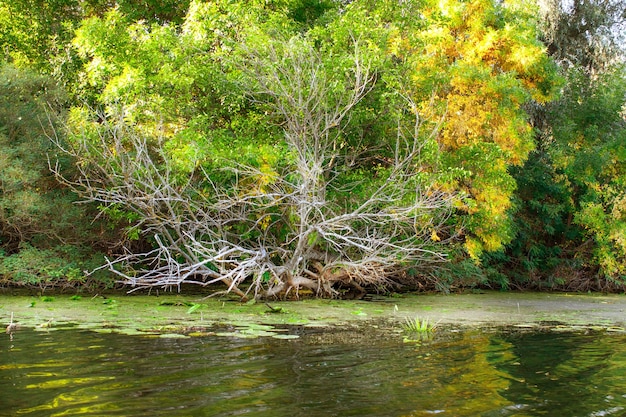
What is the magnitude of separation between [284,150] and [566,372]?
19.3ft

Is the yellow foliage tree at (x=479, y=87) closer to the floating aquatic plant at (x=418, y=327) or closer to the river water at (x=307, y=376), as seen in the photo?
the floating aquatic plant at (x=418, y=327)

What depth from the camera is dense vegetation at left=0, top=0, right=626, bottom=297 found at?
981 centimetres

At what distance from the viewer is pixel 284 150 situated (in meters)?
9.90

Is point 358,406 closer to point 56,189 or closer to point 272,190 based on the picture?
point 272,190

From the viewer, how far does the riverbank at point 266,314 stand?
7.17 meters

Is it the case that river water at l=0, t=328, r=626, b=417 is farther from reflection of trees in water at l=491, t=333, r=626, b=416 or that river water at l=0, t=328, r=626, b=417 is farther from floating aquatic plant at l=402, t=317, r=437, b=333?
floating aquatic plant at l=402, t=317, r=437, b=333

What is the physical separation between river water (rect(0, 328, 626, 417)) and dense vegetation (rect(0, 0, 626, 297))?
9.52ft

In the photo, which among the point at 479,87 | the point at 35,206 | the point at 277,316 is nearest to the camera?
the point at 277,316

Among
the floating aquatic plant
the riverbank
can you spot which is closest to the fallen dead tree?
the riverbank

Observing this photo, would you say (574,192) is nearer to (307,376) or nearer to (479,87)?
(479,87)

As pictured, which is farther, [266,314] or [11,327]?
[266,314]

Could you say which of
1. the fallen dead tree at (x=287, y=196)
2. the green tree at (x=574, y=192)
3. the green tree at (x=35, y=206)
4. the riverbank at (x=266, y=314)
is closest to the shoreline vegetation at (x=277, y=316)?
the riverbank at (x=266, y=314)

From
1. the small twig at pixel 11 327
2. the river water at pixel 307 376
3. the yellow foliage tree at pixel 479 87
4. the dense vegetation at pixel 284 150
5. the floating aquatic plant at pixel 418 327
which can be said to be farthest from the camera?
the yellow foliage tree at pixel 479 87

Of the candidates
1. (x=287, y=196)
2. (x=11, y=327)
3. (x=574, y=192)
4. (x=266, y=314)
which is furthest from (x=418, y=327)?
(x=574, y=192)
